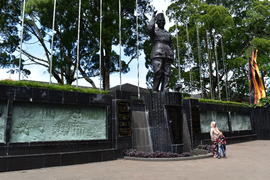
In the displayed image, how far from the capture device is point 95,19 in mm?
20109

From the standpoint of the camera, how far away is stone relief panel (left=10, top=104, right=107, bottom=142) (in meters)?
7.52

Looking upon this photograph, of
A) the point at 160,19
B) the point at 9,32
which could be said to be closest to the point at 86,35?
the point at 9,32

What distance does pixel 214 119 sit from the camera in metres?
14.9

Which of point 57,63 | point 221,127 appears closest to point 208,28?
point 221,127

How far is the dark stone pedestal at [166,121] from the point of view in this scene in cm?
888

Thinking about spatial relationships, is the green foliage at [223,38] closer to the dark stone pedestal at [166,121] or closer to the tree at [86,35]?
the tree at [86,35]

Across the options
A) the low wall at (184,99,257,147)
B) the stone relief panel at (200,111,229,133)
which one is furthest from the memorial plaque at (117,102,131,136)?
the stone relief panel at (200,111,229,133)

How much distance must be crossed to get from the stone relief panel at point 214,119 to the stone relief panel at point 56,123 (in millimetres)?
6854

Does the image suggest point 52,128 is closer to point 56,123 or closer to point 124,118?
point 56,123

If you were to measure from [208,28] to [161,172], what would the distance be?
20.1 meters

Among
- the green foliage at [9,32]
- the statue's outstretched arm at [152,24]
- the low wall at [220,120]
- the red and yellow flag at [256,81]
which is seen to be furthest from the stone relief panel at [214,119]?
the green foliage at [9,32]

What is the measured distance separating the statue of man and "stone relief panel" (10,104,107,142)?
2896 mm

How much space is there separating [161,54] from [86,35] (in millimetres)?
Result: 11576

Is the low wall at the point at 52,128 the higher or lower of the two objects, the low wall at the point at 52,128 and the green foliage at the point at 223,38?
the lower
